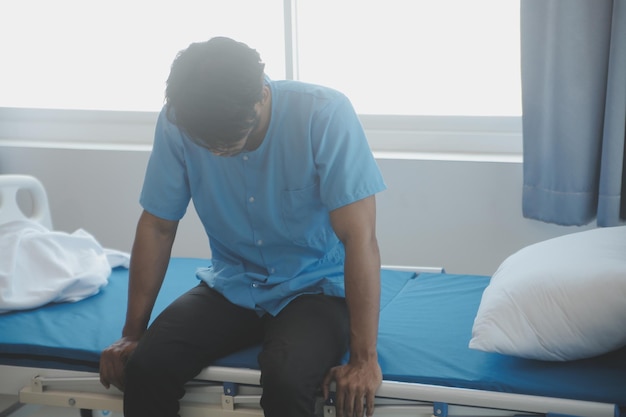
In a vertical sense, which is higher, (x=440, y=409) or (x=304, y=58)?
(x=304, y=58)

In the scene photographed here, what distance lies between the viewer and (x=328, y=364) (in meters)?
1.63

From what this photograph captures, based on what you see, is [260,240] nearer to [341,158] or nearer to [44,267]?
[341,158]

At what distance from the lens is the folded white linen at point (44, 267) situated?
215 cm

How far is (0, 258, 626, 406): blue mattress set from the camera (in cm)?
160

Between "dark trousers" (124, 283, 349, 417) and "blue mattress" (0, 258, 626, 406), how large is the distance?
74 millimetres

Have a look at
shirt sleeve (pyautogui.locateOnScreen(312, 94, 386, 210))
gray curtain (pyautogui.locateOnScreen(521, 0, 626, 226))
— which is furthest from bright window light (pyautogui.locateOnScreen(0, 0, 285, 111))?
Answer: shirt sleeve (pyautogui.locateOnScreen(312, 94, 386, 210))

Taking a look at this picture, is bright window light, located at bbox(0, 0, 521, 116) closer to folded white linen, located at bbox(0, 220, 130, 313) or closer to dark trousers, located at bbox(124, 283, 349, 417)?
folded white linen, located at bbox(0, 220, 130, 313)

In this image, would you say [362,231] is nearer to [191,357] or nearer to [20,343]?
[191,357]

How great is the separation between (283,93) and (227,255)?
16.9 inches

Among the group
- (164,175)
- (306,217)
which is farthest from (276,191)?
(164,175)

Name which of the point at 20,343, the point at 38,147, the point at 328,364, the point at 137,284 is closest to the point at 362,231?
the point at 328,364

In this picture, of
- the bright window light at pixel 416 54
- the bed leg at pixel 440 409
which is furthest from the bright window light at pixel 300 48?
the bed leg at pixel 440 409

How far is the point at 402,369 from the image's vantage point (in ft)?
5.49

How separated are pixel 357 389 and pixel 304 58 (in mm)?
1778
